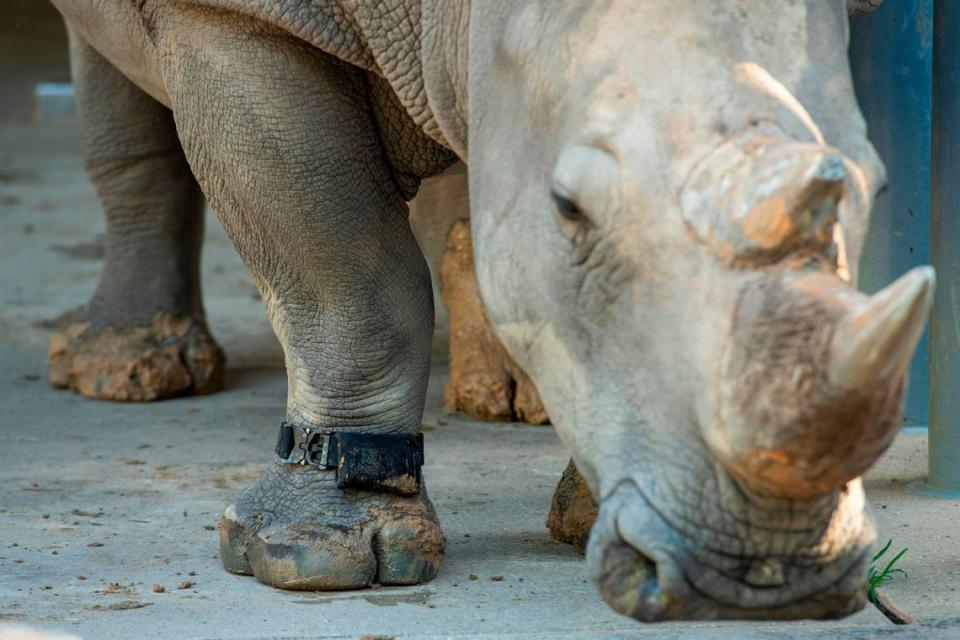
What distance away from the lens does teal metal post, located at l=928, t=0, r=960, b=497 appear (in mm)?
4016

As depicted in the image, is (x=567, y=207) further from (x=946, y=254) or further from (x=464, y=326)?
(x=464, y=326)

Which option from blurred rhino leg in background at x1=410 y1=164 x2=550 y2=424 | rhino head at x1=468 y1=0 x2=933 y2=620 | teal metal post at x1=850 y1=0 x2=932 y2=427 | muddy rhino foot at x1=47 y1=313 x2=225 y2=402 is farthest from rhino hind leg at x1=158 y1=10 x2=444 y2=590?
muddy rhino foot at x1=47 y1=313 x2=225 y2=402

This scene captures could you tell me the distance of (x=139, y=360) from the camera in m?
5.38

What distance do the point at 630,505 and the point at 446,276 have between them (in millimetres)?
2997

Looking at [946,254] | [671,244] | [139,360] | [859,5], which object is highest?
[859,5]

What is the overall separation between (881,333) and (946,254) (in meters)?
2.22

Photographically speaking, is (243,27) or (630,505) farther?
(243,27)

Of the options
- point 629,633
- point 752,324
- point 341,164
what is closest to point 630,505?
point 752,324

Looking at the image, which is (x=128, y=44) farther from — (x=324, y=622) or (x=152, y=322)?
(x=152, y=322)

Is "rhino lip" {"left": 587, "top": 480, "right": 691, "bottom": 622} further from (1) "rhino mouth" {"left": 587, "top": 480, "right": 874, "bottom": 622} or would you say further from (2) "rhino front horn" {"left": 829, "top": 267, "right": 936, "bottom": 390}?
(2) "rhino front horn" {"left": 829, "top": 267, "right": 936, "bottom": 390}

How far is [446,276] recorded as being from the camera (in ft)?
17.2

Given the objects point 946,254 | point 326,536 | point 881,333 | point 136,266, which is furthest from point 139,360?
point 881,333

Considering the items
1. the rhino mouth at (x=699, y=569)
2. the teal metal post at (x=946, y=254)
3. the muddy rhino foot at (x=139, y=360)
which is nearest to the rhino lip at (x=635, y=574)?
the rhino mouth at (x=699, y=569)

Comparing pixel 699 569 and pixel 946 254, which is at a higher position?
pixel 946 254
